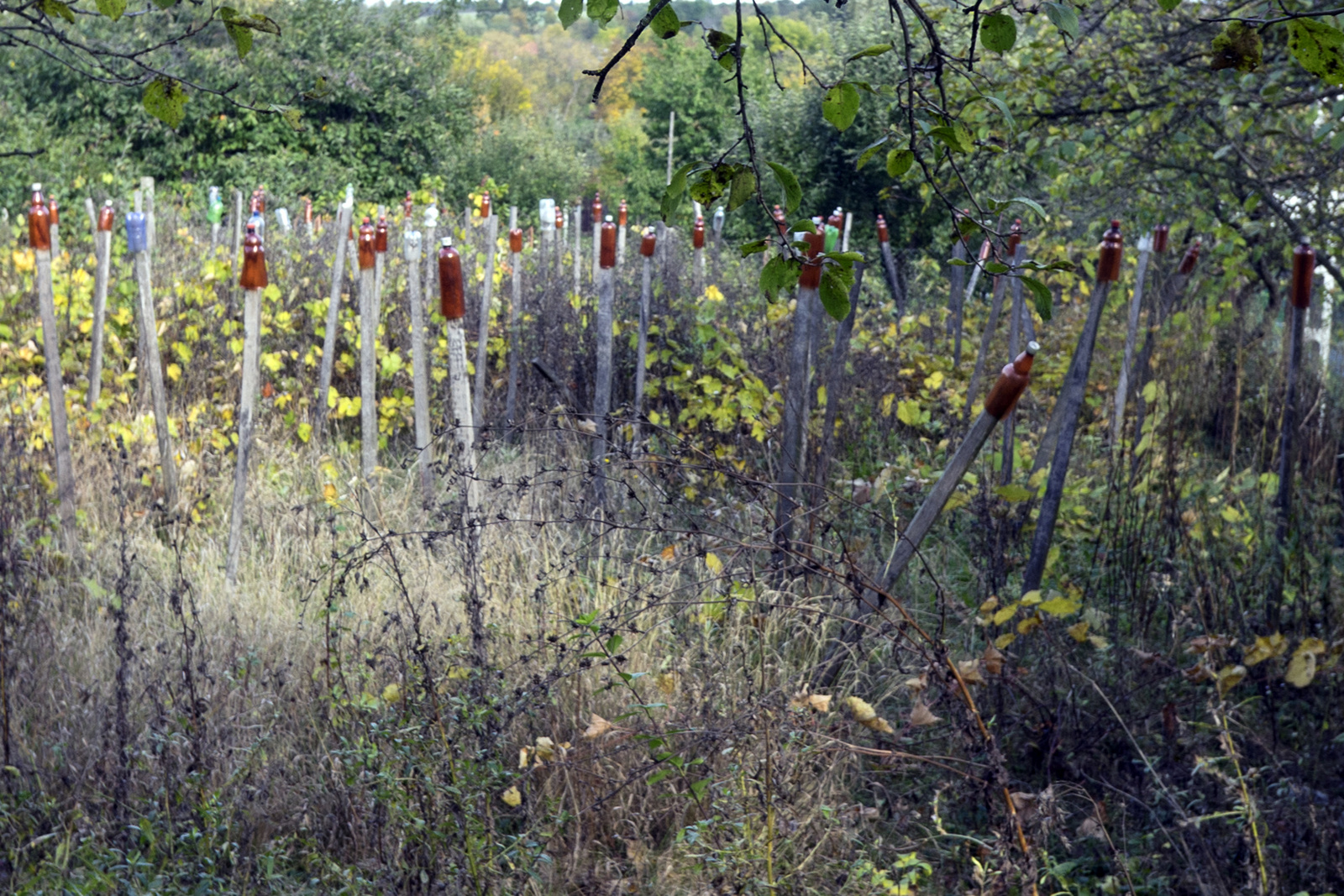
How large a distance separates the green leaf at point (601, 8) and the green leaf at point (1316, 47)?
33.8 inches

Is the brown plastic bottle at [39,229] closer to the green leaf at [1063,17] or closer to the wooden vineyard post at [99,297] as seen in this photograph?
the wooden vineyard post at [99,297]

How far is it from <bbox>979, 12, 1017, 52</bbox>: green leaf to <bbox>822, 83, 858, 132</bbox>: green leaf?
7.3 inches

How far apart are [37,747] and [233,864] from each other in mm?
1013

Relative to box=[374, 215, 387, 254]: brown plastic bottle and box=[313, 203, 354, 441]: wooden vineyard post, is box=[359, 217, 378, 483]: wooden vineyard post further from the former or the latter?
box=[313, 203, 354, 441]: wooden vineyard post

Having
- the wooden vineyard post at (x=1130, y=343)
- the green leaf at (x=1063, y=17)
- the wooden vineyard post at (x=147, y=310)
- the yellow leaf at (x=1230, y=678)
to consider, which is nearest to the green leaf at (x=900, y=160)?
the green leaf at (x=1063, y=17)

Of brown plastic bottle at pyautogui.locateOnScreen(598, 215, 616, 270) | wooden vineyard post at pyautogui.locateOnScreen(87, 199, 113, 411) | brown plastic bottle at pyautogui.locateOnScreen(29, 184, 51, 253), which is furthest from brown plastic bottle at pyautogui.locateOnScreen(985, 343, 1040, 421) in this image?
wooden vineyard post at pyautogui.locateOnScreen(87, 199, 113, 411)

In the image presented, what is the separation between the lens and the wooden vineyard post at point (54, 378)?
4.44 meters

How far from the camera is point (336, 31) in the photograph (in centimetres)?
2259

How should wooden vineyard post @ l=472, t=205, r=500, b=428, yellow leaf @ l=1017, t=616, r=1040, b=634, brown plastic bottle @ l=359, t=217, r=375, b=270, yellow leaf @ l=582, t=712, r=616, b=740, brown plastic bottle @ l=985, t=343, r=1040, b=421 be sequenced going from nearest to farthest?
yellow leaf @ l=582, t=712, r=616, b=740 < brown plastic bottle @ l=985, t=343, r=1040, b=421 < yellow leaf @ l=1017, t=616, r=1040, b=634 < brown plastic bottle @ l=359, t=217, r=375, b=270 < wooden vineyard post @ l=472, t=205, r=500, b=428

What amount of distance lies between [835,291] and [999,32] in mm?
404

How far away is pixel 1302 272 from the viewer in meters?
3.74

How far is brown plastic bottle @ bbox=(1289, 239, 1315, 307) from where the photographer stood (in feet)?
12.1

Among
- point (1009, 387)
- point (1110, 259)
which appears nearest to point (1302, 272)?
point (1110, 259)

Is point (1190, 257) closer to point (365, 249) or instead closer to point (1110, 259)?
point (1110, 259)
